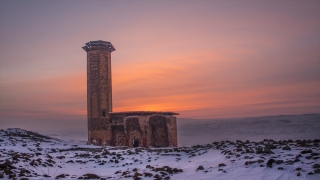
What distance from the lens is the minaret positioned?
37.9 meters

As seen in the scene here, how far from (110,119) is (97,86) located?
574cm

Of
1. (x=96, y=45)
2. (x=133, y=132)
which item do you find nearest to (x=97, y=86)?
(x=96, y=45)

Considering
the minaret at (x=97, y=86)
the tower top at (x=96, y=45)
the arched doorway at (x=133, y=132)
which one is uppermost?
the tower top at (x=96, y=45)

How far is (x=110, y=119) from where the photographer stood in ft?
115

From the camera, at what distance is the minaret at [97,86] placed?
37.9 m

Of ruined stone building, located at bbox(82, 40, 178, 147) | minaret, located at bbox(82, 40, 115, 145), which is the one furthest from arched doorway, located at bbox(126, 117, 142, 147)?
minaret, located at bbox(82, 40, 115, 145)

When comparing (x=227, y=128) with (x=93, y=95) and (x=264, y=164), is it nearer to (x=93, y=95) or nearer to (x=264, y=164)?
(x=93, y=95)

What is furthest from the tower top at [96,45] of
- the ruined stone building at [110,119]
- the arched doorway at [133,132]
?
the arched doorway at [133,132]

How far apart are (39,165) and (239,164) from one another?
9091 mm

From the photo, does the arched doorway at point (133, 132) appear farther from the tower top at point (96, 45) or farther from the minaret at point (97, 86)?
the tower top at point (96, 45)

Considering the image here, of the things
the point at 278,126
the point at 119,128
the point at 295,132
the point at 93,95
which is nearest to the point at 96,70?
the point at 93,95

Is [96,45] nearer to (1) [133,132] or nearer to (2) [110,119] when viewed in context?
(2) [110,119]

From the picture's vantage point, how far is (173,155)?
16969mm

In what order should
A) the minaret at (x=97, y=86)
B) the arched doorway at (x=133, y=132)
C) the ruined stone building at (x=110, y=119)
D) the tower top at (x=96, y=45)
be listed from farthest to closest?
the tower top at (x=96, y=45), the minaret at (x=97, y=86), the ruined stone building at (x=110, y=119), the arched doorway at (x=133, y=132)
